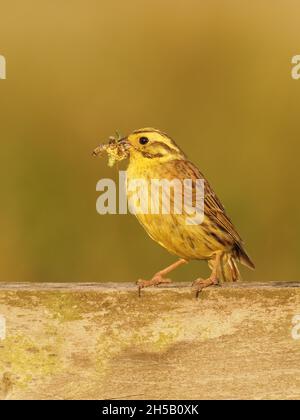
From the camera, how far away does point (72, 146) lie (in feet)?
17.9

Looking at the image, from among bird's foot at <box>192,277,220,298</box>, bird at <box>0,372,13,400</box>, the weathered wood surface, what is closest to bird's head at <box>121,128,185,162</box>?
bird's foot at <box>192,277,220,298</box>

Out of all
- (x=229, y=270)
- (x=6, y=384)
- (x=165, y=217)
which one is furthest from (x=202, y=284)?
(x=229, y=270)

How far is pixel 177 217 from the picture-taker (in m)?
4.13

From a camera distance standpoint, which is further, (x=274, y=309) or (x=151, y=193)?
(x=151, y=193)

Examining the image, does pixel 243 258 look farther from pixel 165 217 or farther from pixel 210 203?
pixel 165 217

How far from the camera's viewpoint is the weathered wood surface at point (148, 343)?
3020 mm

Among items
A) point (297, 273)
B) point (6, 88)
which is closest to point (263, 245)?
point (297, 273)

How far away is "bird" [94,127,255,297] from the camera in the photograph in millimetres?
4105

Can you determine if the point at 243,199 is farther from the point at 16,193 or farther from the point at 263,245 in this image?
the point at 16,193

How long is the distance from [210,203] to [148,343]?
1.57 meters

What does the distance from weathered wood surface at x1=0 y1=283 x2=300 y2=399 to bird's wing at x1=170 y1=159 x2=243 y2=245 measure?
1.37 m

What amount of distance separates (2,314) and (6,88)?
298 cm

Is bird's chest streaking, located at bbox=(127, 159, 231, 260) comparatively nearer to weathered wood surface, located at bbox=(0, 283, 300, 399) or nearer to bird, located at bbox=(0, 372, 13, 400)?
weathered wood surface, located at bbox=(0, 283, 300, 399)

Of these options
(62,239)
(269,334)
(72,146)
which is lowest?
(269,334)
